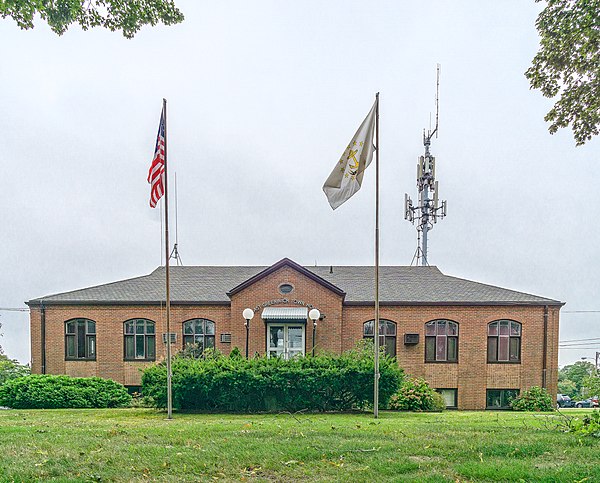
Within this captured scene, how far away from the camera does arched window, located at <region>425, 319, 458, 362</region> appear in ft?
71.1

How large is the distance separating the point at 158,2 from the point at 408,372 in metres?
18.2

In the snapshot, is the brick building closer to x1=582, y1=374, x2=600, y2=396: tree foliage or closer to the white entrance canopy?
the white entrance canopy

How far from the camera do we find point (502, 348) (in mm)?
21641

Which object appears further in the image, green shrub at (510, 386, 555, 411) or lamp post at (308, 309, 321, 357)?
green shrub at (510, 386, 555, 411)

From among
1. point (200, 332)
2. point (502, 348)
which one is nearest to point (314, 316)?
point (200, 332)

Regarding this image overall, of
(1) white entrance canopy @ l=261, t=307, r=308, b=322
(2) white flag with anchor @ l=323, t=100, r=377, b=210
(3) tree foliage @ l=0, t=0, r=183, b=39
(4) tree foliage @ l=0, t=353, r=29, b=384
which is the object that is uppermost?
(3) tree foliage @ l=0, t=0, r=183, b=39

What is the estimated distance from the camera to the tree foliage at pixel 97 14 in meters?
8.07

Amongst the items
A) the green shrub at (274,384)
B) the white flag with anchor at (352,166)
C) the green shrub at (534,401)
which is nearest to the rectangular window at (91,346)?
the green shrub at (274,384)

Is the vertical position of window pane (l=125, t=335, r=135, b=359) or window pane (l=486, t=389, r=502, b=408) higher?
window pane (l=125, t=335, r=135, b=359)

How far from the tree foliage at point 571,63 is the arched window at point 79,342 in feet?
66.2

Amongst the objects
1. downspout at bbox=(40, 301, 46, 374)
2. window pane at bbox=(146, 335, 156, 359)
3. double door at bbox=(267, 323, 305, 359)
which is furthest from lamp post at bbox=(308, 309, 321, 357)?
downspout at bbox=(40, 301, 46, 374)

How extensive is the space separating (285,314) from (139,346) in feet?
23.1

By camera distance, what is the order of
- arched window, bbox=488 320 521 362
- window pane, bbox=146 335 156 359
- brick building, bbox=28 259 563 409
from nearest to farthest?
brick building, bbox=28 259 563 409 < arched window, bbox=488 320 521 362 < window pane, bbox=146 335 156 359

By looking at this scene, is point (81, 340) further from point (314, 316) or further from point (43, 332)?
point (314, 316)
